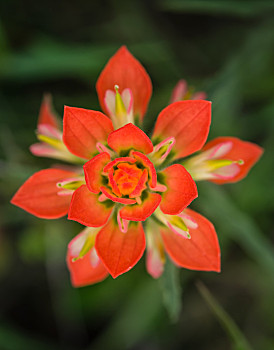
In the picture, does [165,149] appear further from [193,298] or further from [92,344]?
[92,344]

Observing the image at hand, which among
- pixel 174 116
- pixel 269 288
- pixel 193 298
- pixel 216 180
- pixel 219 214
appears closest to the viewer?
pixel 174 116

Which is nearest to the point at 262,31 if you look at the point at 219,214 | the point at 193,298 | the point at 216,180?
the point at 219,214

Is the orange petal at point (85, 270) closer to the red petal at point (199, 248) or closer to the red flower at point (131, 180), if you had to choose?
the red flower at point (131, 180)

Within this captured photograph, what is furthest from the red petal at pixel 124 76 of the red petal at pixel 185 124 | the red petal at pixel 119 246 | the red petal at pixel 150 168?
the red petal at pixel 119 246

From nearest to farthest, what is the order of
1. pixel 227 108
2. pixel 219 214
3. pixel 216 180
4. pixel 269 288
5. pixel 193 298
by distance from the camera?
pixel 216 180 < pixel 219 214 < pixel 227 108 < pixel 269 288 < pixel 193 298

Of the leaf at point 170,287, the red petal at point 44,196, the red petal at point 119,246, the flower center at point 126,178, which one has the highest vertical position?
the flower center at point 126,178

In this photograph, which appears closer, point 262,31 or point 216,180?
point 216,180
